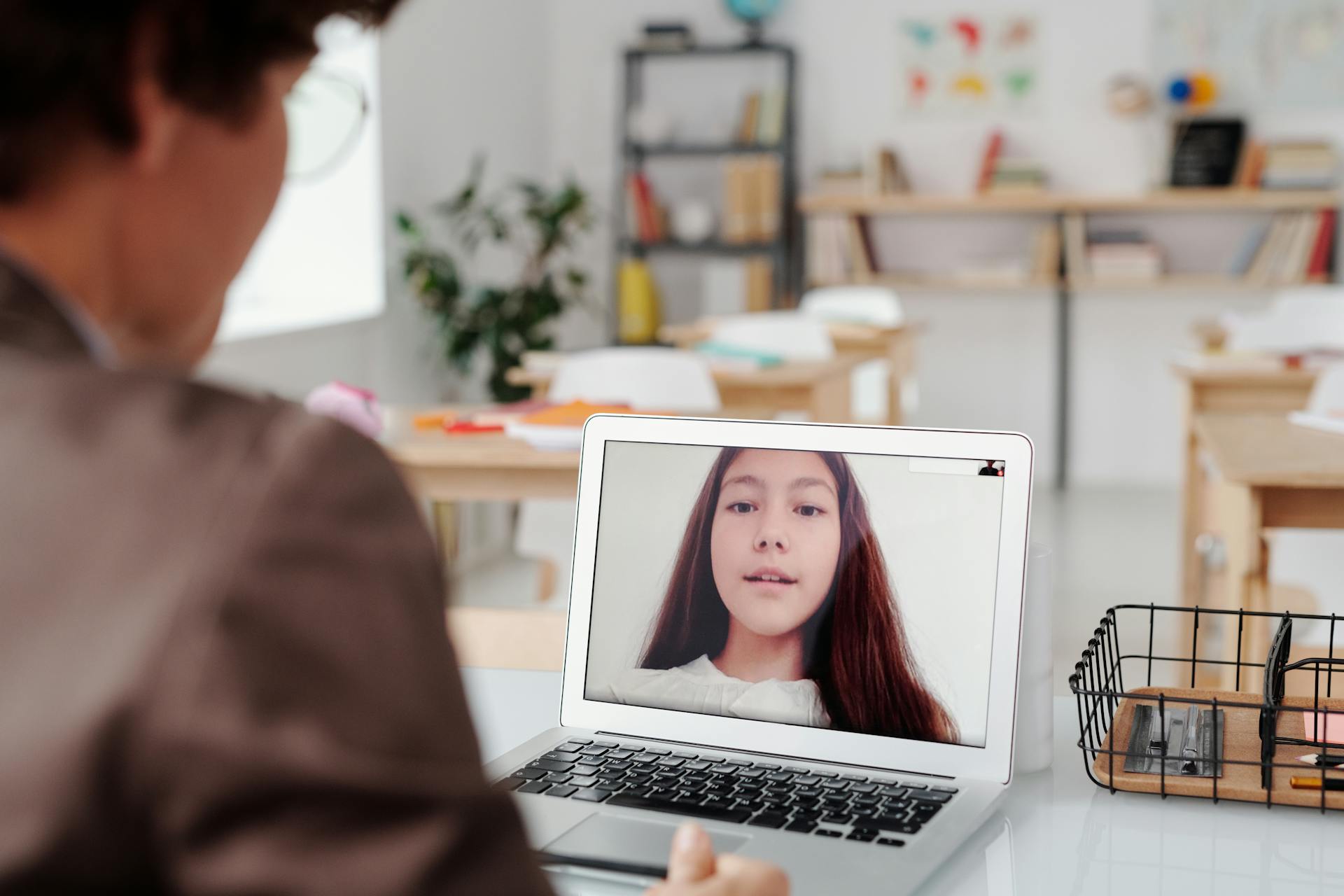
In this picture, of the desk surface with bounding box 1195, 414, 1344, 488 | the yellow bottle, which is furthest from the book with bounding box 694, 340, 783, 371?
the yellow bottle

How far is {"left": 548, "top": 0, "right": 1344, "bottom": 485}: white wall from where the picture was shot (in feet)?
20.6

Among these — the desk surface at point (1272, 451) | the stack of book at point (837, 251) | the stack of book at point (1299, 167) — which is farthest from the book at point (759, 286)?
the desk surface at point (1272, 451)

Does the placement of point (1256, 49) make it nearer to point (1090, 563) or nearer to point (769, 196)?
point (769, 196)

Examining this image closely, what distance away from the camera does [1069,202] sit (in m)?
6.09

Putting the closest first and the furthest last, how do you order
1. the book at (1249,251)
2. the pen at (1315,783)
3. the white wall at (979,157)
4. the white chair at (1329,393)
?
the pen at (1315,783) < the white chair at (1329,393) < the book at (1249,251) < the white wall at (979,157)

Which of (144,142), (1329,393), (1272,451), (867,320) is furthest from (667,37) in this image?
(144,142)

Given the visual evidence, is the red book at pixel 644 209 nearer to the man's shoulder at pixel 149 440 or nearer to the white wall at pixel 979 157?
the white wall at pixel 979 157

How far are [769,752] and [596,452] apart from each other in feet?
0.84

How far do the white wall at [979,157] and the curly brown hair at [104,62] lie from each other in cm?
626

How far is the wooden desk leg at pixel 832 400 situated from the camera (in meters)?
3.59

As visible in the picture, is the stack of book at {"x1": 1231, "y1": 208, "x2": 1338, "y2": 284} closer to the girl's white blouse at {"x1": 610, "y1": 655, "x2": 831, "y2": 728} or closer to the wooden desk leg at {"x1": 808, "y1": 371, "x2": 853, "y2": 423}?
the wooden desk leg at {"x1": 808, "y1": 371, "x2": 853, "y2": 423}

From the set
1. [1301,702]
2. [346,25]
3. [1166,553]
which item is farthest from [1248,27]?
[346,25]

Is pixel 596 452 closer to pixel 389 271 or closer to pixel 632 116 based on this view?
pixel 389 271

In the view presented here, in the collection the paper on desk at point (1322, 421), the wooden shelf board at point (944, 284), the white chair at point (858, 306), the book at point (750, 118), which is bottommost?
the paper on desk at point (1322, 421)
